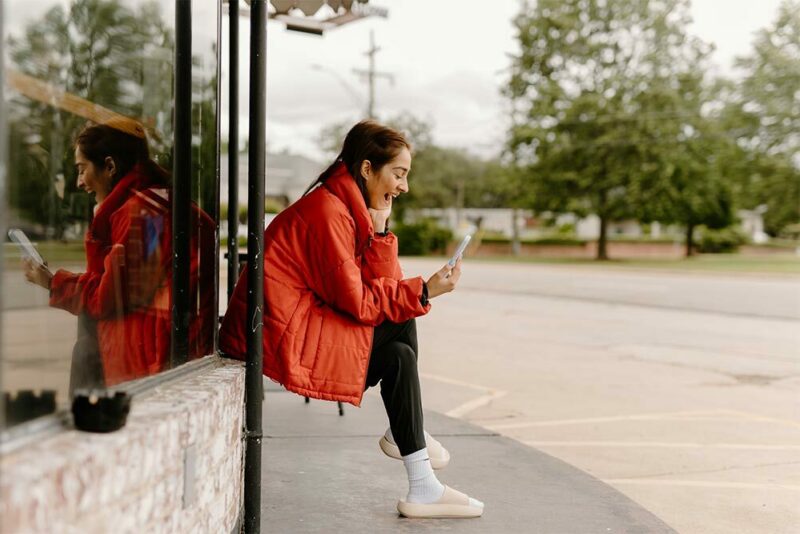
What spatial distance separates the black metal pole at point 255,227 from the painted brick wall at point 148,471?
0.07 meters

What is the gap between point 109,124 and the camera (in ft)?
8.68

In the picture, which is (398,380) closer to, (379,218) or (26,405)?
(379,218)

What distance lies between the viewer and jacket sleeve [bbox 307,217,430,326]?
3391mm

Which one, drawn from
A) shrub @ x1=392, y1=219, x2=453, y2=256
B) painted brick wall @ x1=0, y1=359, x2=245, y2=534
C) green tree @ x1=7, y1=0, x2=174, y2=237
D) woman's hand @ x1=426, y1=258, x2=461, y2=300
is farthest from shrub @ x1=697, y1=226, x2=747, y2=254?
green tree @ x1=7, y1=0, x2=174, y2=237

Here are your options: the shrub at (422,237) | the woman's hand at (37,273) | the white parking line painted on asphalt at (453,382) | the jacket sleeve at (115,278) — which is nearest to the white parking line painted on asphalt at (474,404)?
the white parking line painted on asphalt at (453,382)

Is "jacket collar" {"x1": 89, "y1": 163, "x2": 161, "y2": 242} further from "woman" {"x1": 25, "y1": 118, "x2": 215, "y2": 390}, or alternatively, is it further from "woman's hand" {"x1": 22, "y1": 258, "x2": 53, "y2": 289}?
"woman's hand" {"x1": 22, "y1": 258, "x2": 53, "y2": 289}

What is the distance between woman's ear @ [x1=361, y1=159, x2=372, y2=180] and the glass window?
0.65 metres

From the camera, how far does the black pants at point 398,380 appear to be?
359 cm

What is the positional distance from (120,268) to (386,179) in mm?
1376

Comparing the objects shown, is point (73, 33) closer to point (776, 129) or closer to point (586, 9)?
point (776, 129)

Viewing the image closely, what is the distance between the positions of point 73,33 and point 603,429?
5023 millimetres

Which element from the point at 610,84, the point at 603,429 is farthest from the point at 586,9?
the point at 603,429

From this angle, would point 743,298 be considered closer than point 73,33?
No

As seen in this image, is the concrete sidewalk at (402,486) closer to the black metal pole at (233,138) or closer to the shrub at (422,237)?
the black metal pole at (233,138)
